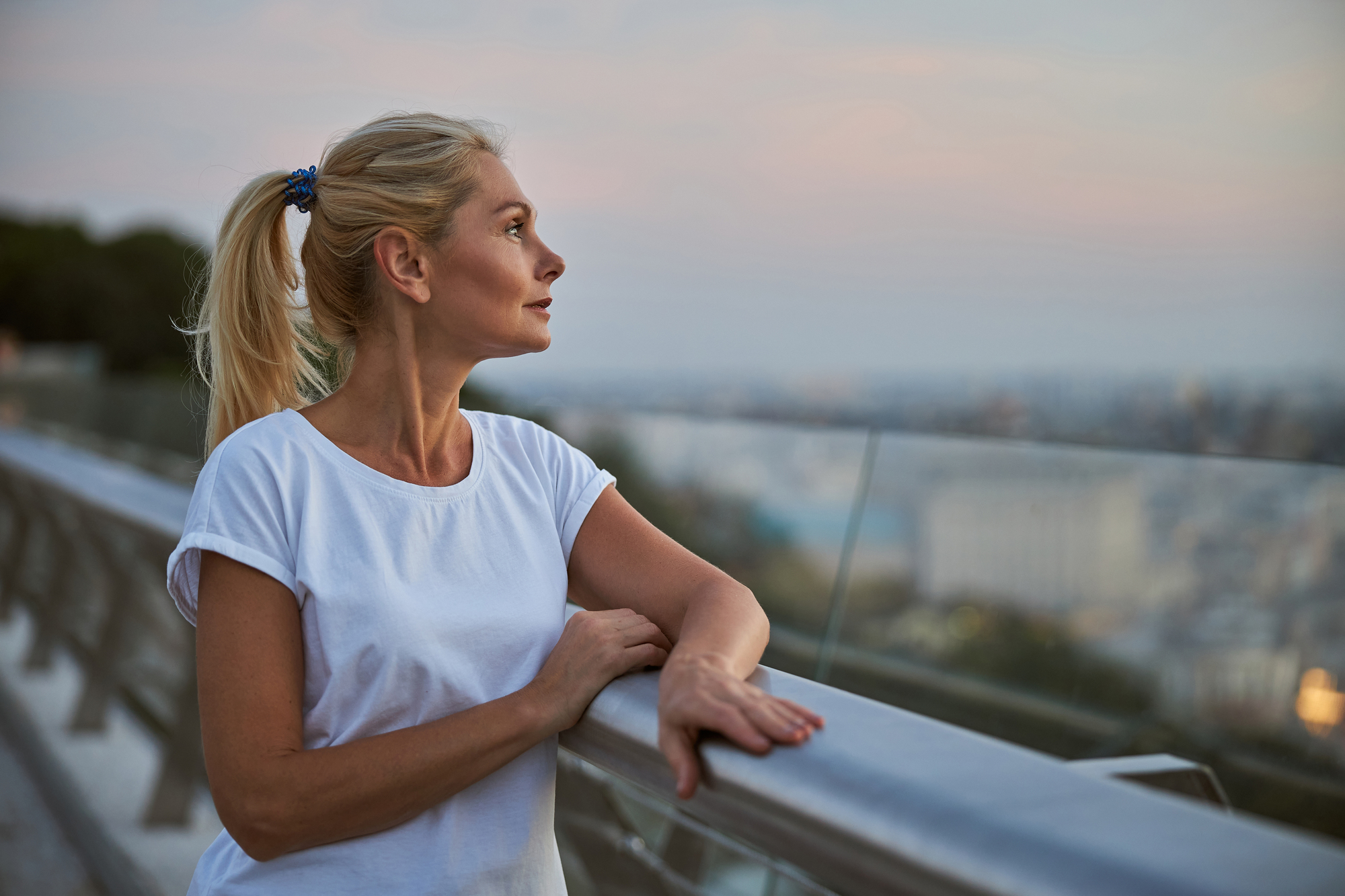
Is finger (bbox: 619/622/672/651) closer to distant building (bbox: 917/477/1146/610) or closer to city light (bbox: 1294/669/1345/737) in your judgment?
city light (bbox: 1294/669/1345/737)

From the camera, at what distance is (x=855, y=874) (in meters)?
0.75

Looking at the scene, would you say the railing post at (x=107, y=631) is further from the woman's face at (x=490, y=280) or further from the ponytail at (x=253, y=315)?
the woman's face at (x=490, y=280)

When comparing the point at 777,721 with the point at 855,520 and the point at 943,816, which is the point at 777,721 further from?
the point at 855,520

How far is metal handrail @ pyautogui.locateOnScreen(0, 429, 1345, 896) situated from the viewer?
2.01 feet

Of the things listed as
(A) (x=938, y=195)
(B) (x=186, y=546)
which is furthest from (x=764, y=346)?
(B) (x=186, y=546)

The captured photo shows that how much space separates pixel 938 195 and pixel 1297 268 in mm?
5026

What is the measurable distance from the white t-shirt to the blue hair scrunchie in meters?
0.43

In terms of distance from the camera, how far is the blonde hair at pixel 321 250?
1779mm

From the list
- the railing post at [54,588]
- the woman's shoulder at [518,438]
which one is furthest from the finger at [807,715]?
the railing post at [54,588]

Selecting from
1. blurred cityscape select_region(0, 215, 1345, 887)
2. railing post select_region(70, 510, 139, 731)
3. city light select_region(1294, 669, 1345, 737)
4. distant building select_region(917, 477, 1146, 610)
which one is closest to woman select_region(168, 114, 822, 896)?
blurred cityscape select_region(0, 215, 1345, 887)

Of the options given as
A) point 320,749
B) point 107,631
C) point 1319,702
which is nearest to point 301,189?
point 320,749

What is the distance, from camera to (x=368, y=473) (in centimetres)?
160

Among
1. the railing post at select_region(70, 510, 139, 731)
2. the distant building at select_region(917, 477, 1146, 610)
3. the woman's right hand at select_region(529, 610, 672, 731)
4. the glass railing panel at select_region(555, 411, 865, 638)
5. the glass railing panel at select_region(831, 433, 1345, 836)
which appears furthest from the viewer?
the glass railing panel at select_region(555, 411, 865, 638)

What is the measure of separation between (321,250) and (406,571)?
2.10 feet
